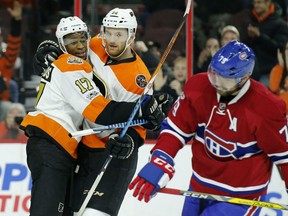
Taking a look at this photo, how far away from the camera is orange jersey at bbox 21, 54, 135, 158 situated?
4.29 metres

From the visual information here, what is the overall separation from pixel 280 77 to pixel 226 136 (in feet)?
7.86

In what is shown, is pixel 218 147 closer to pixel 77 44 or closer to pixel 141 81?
pixel 141 81

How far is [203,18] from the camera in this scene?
620 centimetres

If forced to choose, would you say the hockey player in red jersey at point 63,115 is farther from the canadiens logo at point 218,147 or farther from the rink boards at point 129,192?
the rink boards at point 129,192

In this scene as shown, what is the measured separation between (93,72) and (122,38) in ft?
0.69

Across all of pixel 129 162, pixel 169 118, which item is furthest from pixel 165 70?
pixel 169 118

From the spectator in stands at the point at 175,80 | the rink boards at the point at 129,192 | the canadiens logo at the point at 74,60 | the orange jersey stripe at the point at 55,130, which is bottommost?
the rink boards at the point at 129,192

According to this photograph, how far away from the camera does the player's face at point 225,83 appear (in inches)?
148

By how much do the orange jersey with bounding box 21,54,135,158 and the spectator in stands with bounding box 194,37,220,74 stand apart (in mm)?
1795

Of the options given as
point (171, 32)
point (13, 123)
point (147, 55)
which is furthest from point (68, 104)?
point (171, 32)

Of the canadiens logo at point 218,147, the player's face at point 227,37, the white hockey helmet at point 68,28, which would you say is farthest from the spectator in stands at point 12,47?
the canadiens logo at point 218,147

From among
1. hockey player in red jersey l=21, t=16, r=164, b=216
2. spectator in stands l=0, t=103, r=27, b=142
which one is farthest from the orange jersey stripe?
spectator in stands l=0, t=103, r=27, b=142

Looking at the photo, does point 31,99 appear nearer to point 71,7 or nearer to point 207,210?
point 71,7

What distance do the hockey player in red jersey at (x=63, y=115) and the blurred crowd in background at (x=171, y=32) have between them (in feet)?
5.48
